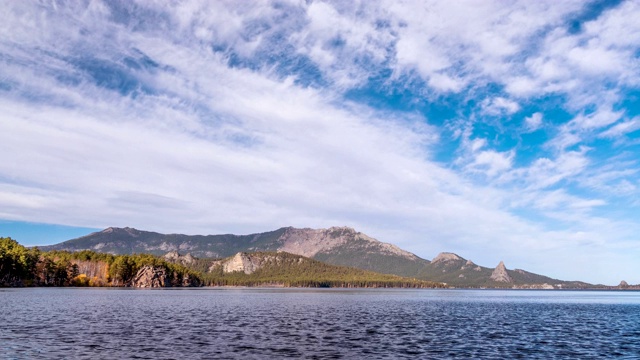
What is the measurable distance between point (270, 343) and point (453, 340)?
72.5ft

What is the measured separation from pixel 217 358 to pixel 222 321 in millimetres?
36875

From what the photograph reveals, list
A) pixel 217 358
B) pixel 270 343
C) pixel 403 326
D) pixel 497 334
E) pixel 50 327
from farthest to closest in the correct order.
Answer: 1. pixel 403 326
2. pixel 497 334
3. pixel 50 327
4. pixel 270 343
5. pixel 217 358

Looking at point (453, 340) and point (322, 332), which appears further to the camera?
point (322, 332)

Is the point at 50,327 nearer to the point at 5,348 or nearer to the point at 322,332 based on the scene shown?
the point at 5,348

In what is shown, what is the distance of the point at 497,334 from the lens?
65125 millimetres

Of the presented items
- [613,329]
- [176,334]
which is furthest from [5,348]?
[613,329]

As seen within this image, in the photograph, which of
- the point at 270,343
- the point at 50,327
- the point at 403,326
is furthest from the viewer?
Result: the point at 403,326

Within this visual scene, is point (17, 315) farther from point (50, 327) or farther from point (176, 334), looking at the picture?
point (176, 334)

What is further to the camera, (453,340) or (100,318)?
(100,318)

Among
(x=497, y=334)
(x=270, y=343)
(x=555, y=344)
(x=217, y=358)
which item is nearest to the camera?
(x=217, y=358)

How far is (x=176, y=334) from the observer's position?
57.2m

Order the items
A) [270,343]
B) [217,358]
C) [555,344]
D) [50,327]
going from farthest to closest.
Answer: [50,327] < [555,344] < [270,343] < [217,358]

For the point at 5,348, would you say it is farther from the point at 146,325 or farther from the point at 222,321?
the point at 222,321

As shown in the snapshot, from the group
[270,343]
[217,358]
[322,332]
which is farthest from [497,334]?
[217,358]
